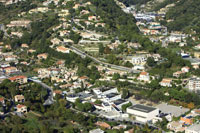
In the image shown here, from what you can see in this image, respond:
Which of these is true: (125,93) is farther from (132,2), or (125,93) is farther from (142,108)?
(132,2)

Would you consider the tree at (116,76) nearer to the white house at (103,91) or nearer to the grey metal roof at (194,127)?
the white house at (103,91)

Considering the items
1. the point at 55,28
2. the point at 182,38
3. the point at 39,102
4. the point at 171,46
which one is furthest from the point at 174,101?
the point at 55,28

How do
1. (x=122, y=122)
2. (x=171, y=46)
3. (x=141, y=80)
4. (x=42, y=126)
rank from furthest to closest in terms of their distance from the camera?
(x=171, y=46) < (x=141, y=80) < (x=122, y=122) < (x=42, y=126)

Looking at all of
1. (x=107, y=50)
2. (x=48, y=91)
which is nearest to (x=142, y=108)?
(x=48, y=91)

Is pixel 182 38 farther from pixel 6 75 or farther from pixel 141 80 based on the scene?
pixel 6 75

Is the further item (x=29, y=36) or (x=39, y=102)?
(x=29, y=36)

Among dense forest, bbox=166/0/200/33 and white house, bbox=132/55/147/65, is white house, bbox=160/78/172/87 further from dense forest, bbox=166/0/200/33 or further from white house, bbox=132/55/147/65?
dense forest, bbox=166/0/200/33

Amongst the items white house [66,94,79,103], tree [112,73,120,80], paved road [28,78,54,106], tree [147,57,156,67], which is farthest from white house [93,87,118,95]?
tree [147,57,156,67]
